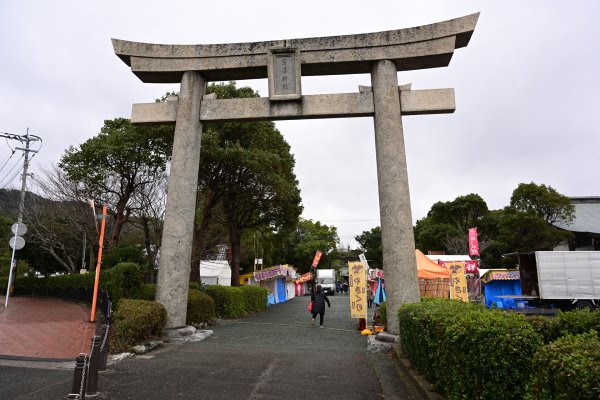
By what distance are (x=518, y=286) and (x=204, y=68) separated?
20.2 m

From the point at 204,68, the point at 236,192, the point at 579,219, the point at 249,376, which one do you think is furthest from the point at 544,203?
the point at 249,376

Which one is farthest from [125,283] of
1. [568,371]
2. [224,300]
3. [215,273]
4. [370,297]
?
[215,273]

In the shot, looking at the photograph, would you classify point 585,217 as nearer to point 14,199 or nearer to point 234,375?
point 234,375

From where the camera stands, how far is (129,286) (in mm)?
12727

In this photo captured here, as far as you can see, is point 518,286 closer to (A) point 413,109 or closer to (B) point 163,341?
(A) point 413,109

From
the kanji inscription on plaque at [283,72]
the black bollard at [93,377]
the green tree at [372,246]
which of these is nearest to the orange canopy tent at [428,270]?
the kanji inscription on plaque at [283,72]

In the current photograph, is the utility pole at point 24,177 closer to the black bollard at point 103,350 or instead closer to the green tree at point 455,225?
the black bollard at point 103,350

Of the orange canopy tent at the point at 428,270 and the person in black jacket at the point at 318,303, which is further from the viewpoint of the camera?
the orange canopy tent at the point at 428,270

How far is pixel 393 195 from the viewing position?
34.3 ft

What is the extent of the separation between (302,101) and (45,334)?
9.22 meters

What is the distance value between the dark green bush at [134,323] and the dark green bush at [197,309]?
2.72 meters

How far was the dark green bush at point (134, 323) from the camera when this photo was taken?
871cm

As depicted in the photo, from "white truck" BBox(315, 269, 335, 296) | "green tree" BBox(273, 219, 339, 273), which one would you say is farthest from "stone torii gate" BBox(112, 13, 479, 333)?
"green tree" BBox(273, 219, 339, 273)

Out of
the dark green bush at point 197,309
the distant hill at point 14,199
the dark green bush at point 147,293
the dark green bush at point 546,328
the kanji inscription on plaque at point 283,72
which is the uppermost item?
the kanji inscription on plaque at point 283,72
